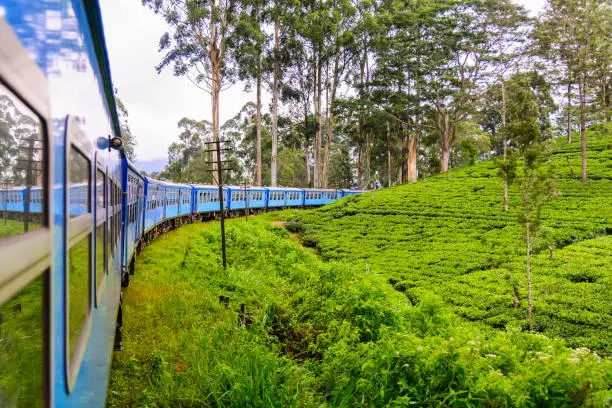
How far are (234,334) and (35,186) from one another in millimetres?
4901

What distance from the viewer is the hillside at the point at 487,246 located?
381 inches

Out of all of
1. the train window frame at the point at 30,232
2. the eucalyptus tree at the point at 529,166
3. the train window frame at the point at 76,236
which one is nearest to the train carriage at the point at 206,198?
the eucalyptus tree at the point at 529,166

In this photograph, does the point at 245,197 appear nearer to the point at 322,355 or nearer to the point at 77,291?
the point at 322,355

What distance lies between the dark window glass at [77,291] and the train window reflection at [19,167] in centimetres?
41

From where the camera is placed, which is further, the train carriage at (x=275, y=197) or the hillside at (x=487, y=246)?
the train carriage at (x=275, y=197)

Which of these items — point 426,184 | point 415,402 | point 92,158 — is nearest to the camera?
point 92,158

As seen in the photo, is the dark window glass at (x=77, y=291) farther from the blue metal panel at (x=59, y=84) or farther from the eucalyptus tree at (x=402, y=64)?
the eucalyptus tree at (x=402, y=64)

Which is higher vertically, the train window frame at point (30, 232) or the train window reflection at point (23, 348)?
the train window frame at point (30, 232)

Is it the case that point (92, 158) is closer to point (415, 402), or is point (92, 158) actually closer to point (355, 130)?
point (415, 402)

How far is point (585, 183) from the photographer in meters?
22.2

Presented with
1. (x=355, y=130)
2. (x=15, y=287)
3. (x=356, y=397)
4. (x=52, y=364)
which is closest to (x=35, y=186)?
(x=15, y=287)

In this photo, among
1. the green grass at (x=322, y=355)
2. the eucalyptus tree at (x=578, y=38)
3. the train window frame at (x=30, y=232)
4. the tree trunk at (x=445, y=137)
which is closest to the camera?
the train window frame at (x=30, y=232)

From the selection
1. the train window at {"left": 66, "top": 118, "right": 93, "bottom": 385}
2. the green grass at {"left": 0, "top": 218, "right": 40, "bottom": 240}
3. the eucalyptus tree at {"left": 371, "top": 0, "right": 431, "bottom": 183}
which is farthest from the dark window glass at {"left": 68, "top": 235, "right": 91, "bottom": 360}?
the eucalyptus tree at {"left": 371, "top": 0, "right": 431, "bottom": 183}

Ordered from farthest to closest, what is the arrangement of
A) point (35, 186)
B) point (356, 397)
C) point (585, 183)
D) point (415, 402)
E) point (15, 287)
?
point (585, 183) < point (356, 397) < point (415, 402) < point (35, 186) < point (15, 287)
